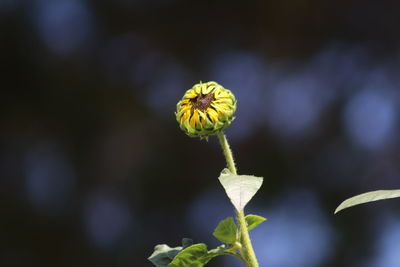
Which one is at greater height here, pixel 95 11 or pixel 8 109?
pixel 95 11

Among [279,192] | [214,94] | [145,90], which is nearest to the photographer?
[214,94]

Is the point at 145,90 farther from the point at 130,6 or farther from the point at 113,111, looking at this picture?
the point at 130,6

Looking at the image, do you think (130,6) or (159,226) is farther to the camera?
(130,6)

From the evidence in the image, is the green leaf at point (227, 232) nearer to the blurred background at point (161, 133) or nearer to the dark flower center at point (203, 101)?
the dark flower center at point (203, 101)

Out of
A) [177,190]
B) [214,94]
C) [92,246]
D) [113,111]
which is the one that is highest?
[113,111]

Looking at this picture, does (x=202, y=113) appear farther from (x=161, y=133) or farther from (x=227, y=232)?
(x=161, y=133)

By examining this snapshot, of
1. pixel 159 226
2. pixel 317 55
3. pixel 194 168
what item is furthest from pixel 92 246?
pixel 317 55

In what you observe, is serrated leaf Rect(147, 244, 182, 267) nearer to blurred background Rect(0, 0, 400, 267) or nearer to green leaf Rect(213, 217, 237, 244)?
green leaf Rect(213, 217, 237, 244)

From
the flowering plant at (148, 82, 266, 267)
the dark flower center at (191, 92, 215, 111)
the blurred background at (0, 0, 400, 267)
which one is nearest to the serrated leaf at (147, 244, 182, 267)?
the flowering plant at (148, 82, 266, 267)
